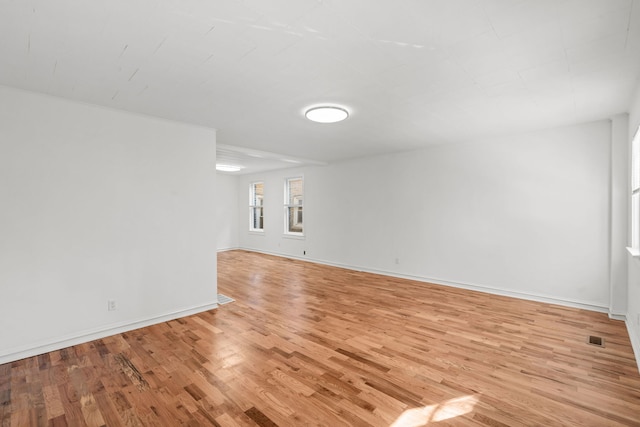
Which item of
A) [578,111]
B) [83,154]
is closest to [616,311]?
[578,111]

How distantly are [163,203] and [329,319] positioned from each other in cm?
244

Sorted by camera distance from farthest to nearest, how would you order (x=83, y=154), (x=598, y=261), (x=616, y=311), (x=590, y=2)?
(x=598, y=261)
(x=616, y=311)
(x=83, y=154)
(x=590, y=2)

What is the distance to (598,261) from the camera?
3660 mm

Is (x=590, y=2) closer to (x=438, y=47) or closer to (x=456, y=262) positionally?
(x=438, y=47)

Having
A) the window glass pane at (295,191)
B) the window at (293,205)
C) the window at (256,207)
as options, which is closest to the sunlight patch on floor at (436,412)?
the window at (293,205)

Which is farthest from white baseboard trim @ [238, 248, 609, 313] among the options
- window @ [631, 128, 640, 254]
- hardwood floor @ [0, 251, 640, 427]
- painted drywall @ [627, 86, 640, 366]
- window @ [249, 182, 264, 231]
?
window @ [249, 182, 264, 231]

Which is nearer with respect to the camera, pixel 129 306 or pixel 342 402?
pixel 342 402

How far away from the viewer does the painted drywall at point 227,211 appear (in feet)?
29.3

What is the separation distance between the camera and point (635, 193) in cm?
282

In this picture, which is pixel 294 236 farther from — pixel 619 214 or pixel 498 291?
pixel 619 214

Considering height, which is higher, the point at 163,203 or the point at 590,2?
the point at 590,2

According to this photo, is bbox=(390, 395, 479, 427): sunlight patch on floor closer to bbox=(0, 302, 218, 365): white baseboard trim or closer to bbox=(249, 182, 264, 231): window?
bbox=(0, 302, 218, 365): white baseboard trim

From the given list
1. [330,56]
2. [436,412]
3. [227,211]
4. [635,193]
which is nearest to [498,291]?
[635,193]

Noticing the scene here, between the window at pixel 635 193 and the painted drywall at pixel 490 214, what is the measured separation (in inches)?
26.8
